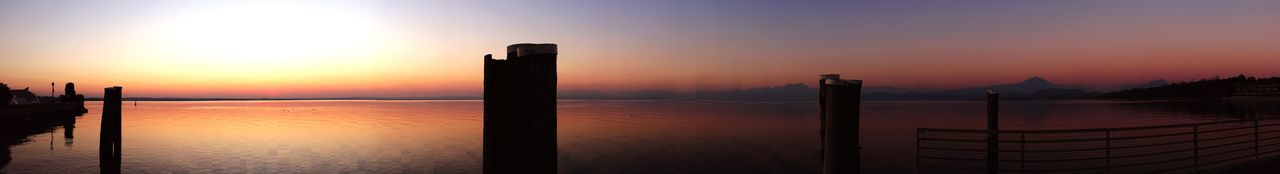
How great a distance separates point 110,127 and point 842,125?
1755 centimetres

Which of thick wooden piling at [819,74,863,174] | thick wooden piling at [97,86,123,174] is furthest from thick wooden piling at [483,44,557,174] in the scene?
thick wooden piling at [97,86,123,174]

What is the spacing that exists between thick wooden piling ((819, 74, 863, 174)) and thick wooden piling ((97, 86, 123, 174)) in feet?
55.1

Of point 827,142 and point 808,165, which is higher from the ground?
point 827,142

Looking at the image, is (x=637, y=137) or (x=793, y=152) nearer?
(x=793, y=152)

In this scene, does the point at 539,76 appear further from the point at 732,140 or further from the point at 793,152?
the point at 732,140

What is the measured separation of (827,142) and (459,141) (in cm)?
2692

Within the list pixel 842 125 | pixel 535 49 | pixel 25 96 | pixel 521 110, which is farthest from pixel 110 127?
pixel 25 96

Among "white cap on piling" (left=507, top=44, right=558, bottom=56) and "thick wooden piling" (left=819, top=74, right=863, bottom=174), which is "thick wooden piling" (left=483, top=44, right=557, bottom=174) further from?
"thick wooden piling" (left=819, top=74, right=863, bottom=174)

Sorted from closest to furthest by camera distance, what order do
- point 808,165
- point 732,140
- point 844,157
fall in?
point 844,157 < point 808,165 < point 732,140

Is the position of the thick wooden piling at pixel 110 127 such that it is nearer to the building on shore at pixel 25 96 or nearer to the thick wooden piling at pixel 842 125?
the thick wooden piling at pixel 842 125

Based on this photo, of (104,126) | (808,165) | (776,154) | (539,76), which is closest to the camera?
(539,76)

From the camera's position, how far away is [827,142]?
8.34 m

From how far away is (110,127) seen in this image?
1727 centimetres

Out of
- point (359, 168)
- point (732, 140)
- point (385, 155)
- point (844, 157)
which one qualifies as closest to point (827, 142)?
point (844, 157)
